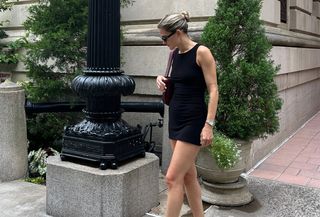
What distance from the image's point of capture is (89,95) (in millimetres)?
4305

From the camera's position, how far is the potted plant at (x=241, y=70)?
4699 millimetres

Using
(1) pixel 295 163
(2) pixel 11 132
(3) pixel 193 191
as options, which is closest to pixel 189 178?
(3) pixel 193 191

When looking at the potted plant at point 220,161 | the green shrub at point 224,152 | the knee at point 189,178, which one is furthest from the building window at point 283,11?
the knee at point 189,178

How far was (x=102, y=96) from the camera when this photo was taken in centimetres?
433

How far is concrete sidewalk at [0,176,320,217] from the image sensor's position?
4641 millimetres

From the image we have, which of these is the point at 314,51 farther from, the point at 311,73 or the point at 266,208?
the point at 266,208

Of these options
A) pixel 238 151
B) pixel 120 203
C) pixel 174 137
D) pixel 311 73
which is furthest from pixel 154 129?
pixel 311 73

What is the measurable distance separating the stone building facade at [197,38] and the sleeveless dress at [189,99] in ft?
7.49

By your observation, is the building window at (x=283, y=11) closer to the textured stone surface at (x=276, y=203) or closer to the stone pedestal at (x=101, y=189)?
the textured stone surface at (x=276, y=203)

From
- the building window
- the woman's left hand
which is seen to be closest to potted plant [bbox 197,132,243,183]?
the woman's left hand

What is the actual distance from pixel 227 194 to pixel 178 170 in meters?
1.55

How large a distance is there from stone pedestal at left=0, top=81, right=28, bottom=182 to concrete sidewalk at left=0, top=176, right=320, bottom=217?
0.71 ft

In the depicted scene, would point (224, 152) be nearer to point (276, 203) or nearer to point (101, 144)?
point (276, 203)

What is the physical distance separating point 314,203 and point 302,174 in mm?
1200
